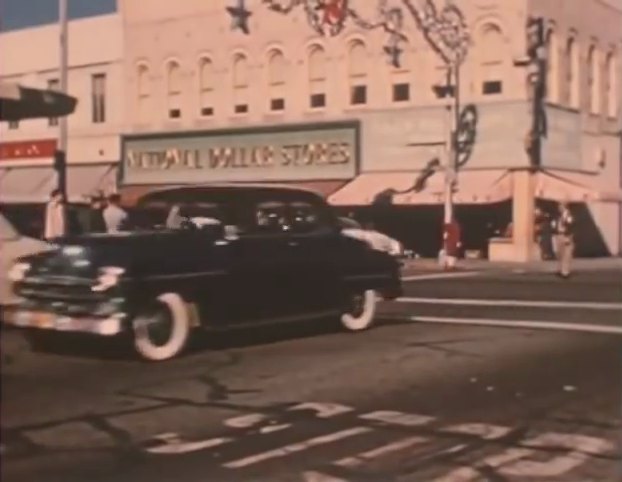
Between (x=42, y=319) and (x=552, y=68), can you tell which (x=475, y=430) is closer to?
(x=552, y=68)

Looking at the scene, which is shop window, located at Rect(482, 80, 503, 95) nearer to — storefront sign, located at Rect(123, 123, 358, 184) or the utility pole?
storefront sign, located at Rect(123, 123, 358, 184)

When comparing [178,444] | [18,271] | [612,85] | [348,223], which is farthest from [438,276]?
[18,271]

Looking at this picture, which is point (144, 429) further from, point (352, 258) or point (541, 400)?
point (541, 400)

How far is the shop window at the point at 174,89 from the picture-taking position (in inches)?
77.3

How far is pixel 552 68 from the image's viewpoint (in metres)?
2.16

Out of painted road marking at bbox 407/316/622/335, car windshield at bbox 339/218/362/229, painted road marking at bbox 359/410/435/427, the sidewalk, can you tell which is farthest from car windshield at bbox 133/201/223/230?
painted road marking at bbox 407/316/622/335

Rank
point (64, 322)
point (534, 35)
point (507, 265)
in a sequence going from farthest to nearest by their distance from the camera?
point (507, 265) < point (534, 35) < point (64, 322)

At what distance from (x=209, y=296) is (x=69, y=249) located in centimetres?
38

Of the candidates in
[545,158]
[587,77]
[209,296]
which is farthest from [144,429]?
[587,77]

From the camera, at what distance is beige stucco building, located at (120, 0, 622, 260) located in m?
1.94

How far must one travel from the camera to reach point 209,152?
6.48 ft

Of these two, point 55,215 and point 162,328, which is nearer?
point 55,215

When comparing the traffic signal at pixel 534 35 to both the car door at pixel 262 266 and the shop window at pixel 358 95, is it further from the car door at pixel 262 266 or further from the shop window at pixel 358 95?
the car door at pixel 262 266

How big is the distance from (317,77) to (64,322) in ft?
1.88
